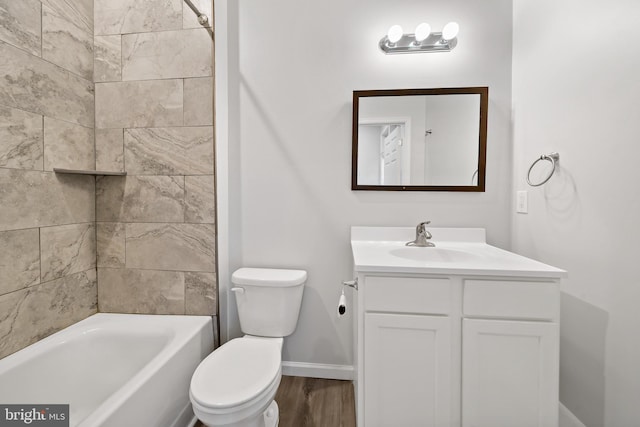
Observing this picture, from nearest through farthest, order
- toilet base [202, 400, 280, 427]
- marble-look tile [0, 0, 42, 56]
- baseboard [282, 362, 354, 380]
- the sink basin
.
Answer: toilet base [202, 400, 280, 427] → marble-look tile [0, 0, 42, 56] → the sink basin → baseboard [282, 362, 354, 380]

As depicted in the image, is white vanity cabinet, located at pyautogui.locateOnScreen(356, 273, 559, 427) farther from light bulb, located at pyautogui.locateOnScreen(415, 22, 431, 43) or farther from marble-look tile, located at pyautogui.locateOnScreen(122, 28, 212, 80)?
marble-look tile, located at pyautogui.locateOnScreen(122, 28, 212, 80)

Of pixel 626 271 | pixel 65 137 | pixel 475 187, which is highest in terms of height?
pixel 65 137

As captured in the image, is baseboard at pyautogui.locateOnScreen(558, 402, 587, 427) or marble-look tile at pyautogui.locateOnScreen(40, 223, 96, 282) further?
marble-look tile at pyautogui.locateOnScreen(40, 223, 96, 282)

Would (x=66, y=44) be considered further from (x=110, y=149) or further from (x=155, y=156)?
(x=155, y=156)

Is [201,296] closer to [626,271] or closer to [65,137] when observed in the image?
[65,137]

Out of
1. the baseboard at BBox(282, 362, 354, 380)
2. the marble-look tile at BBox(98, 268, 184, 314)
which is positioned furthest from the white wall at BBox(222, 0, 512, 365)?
the marble-look tile at BBox(98, 268, 184, 314)

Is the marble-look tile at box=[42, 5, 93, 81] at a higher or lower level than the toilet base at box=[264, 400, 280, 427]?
higher

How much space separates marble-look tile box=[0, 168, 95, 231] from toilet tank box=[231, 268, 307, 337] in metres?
0.96

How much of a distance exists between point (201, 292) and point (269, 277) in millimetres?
439

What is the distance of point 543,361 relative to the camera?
3.22 ft

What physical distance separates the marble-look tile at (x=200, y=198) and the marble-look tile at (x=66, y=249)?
599 millimetres

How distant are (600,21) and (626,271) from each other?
0.96m

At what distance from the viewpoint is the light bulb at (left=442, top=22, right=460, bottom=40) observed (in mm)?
1470

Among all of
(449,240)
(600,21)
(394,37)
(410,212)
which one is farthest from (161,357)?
(600,21)
